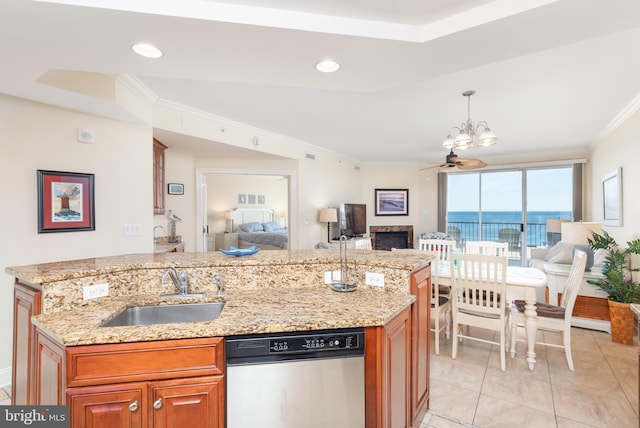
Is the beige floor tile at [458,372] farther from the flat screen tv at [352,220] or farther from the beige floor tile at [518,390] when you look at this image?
the flat screen tv at [352,220]

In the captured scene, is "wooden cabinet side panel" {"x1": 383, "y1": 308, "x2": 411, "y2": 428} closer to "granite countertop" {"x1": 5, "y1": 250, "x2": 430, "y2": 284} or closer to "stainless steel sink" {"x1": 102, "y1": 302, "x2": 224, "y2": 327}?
"granite countertop" {"x1": 5, "y1": 250, "x2": 430, "y2": 284}

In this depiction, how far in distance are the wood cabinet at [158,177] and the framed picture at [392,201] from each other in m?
4.80

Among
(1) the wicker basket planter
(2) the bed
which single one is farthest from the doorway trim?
(1) the wicker basket planter

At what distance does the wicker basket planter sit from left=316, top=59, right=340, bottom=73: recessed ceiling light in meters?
3.67

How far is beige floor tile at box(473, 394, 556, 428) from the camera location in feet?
6.61

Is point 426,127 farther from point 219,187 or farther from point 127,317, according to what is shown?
point 219,187

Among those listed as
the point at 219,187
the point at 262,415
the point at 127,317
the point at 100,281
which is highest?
the point at 219,187

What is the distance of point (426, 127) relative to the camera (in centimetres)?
445

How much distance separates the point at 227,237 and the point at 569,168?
24.9 ft

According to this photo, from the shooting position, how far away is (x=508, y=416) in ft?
6.86

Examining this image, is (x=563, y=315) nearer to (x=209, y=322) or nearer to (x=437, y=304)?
(x=437, y=304)

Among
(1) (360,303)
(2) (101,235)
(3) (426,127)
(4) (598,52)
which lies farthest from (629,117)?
(2) (101,235)

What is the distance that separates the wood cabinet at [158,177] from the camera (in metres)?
3.98

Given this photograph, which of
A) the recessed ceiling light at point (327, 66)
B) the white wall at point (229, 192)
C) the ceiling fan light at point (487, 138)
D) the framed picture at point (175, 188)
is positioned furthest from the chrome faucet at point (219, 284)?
the white wall at point (229, 192)
